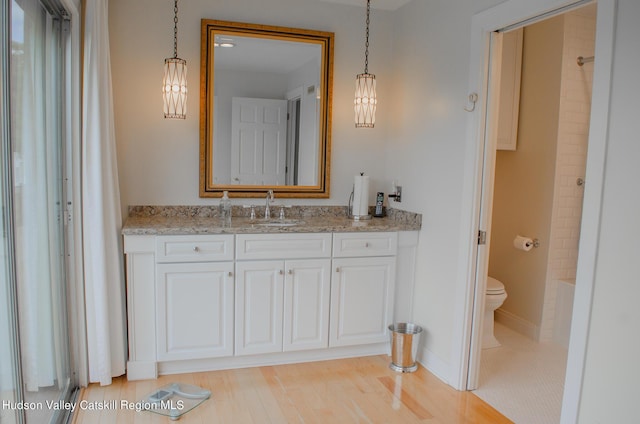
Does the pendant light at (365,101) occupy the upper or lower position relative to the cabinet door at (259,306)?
upper

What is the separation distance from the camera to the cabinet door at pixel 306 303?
326 cm

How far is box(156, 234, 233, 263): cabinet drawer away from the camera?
117 inches

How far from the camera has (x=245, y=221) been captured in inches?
136

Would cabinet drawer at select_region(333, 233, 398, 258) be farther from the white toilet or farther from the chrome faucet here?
the white toilet

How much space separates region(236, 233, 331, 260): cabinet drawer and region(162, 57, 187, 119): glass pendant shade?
906 millimetres

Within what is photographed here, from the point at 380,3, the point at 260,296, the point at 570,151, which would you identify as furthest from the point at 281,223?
the point at 570,151

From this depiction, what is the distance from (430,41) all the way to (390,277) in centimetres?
159

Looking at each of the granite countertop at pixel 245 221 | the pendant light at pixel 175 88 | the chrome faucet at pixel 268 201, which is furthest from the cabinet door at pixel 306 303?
the pendant light at pixel 175 88

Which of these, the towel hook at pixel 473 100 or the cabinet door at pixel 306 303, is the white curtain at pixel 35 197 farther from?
the towel hook at pixel 473 100

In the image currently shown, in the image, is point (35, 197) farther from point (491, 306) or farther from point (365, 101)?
point (491, 306)

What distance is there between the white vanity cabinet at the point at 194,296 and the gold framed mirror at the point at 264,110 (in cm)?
64

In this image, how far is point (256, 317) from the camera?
321cm

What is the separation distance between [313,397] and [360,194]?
1486 mm

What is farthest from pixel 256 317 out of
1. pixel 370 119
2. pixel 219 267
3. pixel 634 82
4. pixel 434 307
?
pixel 634 82
